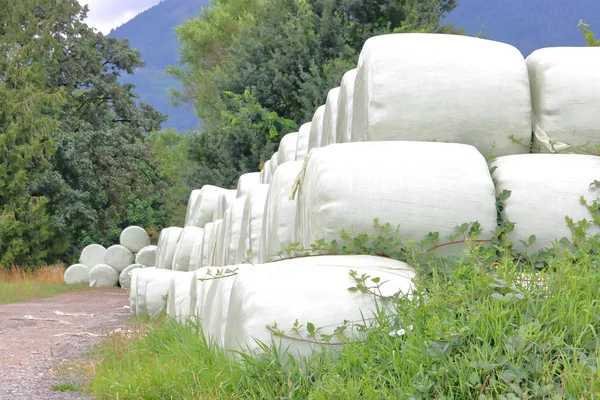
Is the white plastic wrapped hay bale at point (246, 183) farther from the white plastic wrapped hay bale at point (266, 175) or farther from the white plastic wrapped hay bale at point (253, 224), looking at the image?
the white plastic wrapped hay bale at point (253, 224)

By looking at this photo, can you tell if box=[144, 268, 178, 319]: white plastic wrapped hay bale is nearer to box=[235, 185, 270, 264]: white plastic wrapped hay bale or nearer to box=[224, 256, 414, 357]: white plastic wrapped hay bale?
box=[235, 185, 270, 264]: white plastic wrapped hay bale

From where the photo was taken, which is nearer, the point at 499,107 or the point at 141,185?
the point at 499,107

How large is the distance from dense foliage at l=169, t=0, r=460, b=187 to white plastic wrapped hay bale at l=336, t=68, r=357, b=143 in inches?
497

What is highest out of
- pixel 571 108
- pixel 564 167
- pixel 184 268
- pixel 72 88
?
pixel 72 88

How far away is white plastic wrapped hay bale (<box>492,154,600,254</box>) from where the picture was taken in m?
3.64

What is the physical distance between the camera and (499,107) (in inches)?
165

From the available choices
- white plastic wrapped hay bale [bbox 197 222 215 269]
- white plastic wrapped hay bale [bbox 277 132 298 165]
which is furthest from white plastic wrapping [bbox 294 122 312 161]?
white plastic wrapped hay bale [bbox 197 222 215 269]

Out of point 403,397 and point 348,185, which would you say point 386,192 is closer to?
point 348,185

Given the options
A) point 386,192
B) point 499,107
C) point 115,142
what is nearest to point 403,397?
point 386,192

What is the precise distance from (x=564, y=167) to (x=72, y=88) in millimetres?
28655

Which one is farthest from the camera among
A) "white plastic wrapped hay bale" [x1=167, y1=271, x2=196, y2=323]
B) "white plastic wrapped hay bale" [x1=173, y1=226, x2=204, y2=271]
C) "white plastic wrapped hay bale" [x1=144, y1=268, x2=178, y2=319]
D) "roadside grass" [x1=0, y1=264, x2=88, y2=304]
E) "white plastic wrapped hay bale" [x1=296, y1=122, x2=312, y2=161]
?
"roadside grass" [x1=0, y1=264, x2=88, y2=304]

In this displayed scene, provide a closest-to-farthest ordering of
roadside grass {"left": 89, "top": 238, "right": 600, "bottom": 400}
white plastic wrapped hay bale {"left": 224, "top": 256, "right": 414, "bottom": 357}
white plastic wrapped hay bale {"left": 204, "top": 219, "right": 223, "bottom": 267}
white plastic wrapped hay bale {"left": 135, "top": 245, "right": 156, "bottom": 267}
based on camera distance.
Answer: roadside grass {"left": 89, "top": 238, "right": 600, "bottom": 400}
white plastic wrapped hay bale {"left": 224, "top": 256, "right": 414, "bottom": 357}
white plastic wrapped hay bale {"left": 204, "top": 219, "right": 223, "bottom": 267}
white plastic wrapped hay bale {"left": 135, "top": 245, "right": 156, "bottom": 267}

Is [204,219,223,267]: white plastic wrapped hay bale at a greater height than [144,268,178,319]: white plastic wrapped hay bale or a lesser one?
greater

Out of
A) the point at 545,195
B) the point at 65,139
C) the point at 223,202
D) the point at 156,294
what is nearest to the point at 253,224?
the point at 545,195
